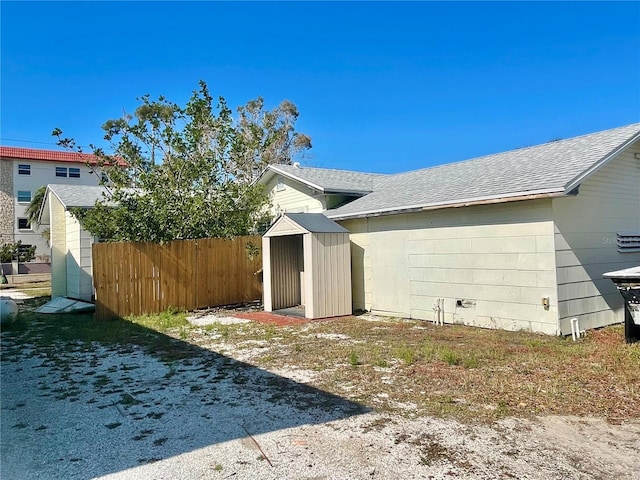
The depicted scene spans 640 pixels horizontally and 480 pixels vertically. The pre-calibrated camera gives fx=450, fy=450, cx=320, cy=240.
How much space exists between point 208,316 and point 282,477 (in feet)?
28.3

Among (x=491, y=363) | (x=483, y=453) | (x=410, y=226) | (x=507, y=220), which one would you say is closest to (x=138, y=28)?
(x=410, y=226)

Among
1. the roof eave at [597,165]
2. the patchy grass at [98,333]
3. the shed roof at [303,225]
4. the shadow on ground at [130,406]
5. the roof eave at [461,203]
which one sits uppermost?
the roof eave at [597,165]

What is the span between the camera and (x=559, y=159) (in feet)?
30.2

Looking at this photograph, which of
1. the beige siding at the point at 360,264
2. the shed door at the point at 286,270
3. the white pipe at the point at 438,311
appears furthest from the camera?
the shed door at the point at 286,270

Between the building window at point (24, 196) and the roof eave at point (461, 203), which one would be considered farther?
the building window at point (24, 196)

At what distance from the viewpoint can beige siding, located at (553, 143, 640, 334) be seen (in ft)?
26.0

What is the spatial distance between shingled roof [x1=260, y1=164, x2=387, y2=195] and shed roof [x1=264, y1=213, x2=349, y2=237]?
199 centimetres

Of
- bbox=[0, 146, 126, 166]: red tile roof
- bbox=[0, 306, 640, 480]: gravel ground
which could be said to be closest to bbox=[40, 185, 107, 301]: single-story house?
bbox=[0, 306, 640, 480]: gravel ground

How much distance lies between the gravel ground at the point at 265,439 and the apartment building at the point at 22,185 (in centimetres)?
3538

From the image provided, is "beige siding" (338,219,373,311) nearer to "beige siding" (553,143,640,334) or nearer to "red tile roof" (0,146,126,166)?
"beige siding" (553,143,640,334)

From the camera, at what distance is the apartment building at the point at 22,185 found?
35.6 metres

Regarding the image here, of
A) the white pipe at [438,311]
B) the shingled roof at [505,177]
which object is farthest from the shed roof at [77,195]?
the white pipe at [438,311]

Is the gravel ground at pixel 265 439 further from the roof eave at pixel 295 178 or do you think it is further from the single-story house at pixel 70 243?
the single-story house at pixel 70 243

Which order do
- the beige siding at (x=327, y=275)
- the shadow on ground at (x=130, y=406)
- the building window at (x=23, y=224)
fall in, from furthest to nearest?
the building window at (x=23, y=224) → the beige siding at (x=327, y=275) → the shadow on ground at (x=130, y=406)
